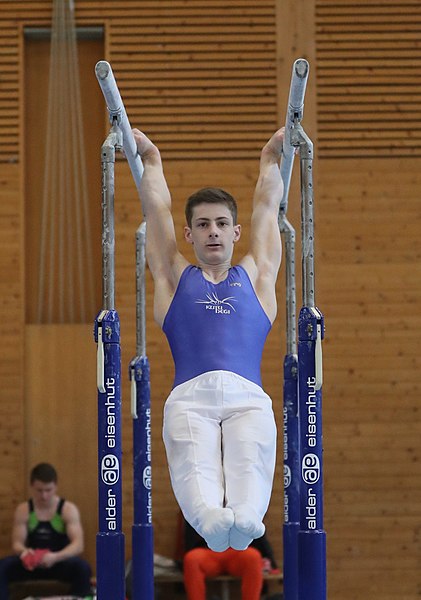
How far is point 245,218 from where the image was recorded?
1078cm

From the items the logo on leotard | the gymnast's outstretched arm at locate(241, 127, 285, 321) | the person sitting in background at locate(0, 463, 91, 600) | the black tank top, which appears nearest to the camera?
the logo on leotard

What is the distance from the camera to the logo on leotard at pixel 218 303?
5773mm

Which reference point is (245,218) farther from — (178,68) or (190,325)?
(190,325)

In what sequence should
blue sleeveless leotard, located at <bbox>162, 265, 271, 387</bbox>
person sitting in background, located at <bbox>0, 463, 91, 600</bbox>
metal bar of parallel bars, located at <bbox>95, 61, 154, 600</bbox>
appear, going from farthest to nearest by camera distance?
1. person sitting in background, located at <bbox>0, 463, 91, 600</bbox>
2. metal bar of parallel bars, located at <bbox>95, 61, 154, 600</bbox>
3. blue sleeveless leotard, located at <bbox>162, 265, 271, 387</bbox>

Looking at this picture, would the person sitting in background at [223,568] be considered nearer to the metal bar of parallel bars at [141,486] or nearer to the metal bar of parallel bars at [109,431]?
the metal bar of parallel bars at [141,486]

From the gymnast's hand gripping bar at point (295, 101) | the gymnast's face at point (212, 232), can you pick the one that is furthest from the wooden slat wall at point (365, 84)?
the gymnast's face at point (212, 232)

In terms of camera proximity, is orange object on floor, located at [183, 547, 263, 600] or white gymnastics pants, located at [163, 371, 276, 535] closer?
white gymnastics pants, located at [163, 371, 276, 535]

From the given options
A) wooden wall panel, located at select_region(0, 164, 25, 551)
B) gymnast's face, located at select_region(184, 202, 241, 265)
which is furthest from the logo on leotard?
wooden wall panel, located at select_region(0, 164, 25, 551)

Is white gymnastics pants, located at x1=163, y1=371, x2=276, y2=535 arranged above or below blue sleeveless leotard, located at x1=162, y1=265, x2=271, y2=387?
below

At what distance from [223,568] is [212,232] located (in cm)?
444

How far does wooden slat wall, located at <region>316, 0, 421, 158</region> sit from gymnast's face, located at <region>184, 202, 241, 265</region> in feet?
17.2

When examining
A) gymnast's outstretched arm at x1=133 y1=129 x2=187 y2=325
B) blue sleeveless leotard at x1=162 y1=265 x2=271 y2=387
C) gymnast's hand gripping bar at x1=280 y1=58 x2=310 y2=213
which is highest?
gymnast's hand gripping bar at x1=280 y1=58 x2=310 y2=213

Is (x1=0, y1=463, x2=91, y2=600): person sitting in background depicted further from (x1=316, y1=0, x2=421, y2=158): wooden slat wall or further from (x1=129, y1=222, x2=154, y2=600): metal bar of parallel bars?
(x1=316, y1=0, x2=421, y2=158): wooden slat wall

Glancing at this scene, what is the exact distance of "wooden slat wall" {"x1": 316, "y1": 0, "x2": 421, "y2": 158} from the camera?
10.9 metres
